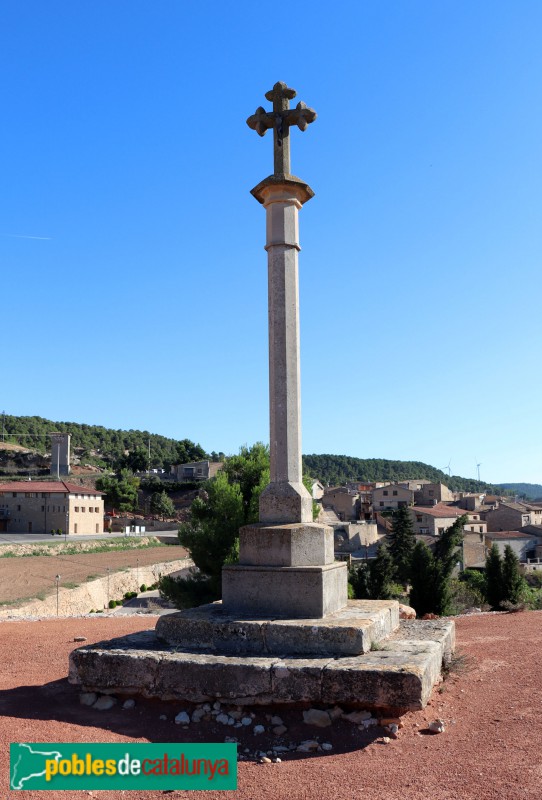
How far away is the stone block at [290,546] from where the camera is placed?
6.68m

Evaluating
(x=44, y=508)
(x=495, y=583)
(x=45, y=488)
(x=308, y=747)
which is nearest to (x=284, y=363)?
(x=308, y=747)

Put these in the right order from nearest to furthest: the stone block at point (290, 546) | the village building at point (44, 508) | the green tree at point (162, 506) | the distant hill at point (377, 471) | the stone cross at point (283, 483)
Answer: the stone cross at point (283, 483) → the stone block at point (290, 546) → the village building at point (44, 508) → the green tree at point (162, 506) → the distant hill at point (377, 471)

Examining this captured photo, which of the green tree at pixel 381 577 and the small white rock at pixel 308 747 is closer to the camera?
the small white rock at pixel 308 747

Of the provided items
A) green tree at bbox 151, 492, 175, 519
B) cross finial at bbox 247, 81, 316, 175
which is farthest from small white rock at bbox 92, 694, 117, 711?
green tree at bbox 151, 492, 175, 519

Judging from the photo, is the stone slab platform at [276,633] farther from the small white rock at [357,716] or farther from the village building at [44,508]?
the village building at [44,508]

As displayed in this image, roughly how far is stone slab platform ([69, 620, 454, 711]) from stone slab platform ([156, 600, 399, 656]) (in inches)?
6.6

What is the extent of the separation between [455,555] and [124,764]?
1139cm

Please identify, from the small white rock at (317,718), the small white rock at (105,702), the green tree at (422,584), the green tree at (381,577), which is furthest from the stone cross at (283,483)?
the green tree at (381,577)

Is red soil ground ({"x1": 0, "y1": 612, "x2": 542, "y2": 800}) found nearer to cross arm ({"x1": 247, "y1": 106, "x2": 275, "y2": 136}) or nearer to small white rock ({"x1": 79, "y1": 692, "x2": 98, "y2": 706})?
small white rock ({"x1": 79, "y1": 692, "x2": 98, "y2": 706})

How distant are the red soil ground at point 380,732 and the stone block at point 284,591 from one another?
4.22 feet

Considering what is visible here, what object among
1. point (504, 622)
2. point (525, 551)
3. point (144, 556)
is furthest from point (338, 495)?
point (504, 622)

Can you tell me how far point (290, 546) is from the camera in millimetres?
6680

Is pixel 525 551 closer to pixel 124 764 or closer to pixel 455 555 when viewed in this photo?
pixel 455 555

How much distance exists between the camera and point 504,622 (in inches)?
380
